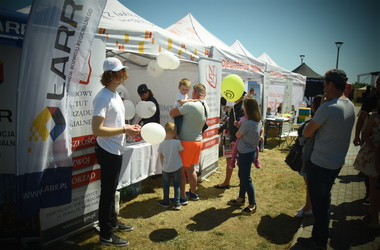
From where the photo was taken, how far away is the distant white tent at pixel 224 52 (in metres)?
6.62

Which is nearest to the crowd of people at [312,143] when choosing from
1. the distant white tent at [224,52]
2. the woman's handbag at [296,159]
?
the woman's handbag at [296,159]

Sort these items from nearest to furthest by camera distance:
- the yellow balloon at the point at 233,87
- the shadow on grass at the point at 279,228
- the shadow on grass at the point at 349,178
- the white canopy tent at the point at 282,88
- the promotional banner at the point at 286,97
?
the shadow on grass at the point at 279,228 → the yellow balloon at the point at 233,87 → the shadow on grass at the point at 349,178 → the promotional banner at the point at 286,97 → the white canopy tent at the point at 282,88

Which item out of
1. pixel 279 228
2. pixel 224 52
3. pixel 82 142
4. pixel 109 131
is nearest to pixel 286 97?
pixel 224 52

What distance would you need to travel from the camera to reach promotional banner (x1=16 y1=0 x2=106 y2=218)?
1.99 meters

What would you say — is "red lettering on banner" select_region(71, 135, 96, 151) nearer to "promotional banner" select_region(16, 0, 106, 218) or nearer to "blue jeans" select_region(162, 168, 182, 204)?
"promotional banner" select_region(16, 0, 106, 218)

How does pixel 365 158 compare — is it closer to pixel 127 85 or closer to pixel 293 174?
pixel 293 174

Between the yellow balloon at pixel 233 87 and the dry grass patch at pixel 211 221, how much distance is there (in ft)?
5.54

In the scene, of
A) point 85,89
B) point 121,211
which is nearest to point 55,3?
point 85,89

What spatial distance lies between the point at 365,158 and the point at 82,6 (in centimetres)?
368

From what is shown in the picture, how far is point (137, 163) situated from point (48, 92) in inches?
82.2

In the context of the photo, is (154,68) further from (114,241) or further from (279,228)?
(279,228)

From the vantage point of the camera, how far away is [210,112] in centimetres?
513

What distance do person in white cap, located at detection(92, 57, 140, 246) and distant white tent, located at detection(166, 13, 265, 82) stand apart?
12.2ft

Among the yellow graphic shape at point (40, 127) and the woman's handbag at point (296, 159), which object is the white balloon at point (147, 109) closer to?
the yellow graphic shape at point (40, 127)
